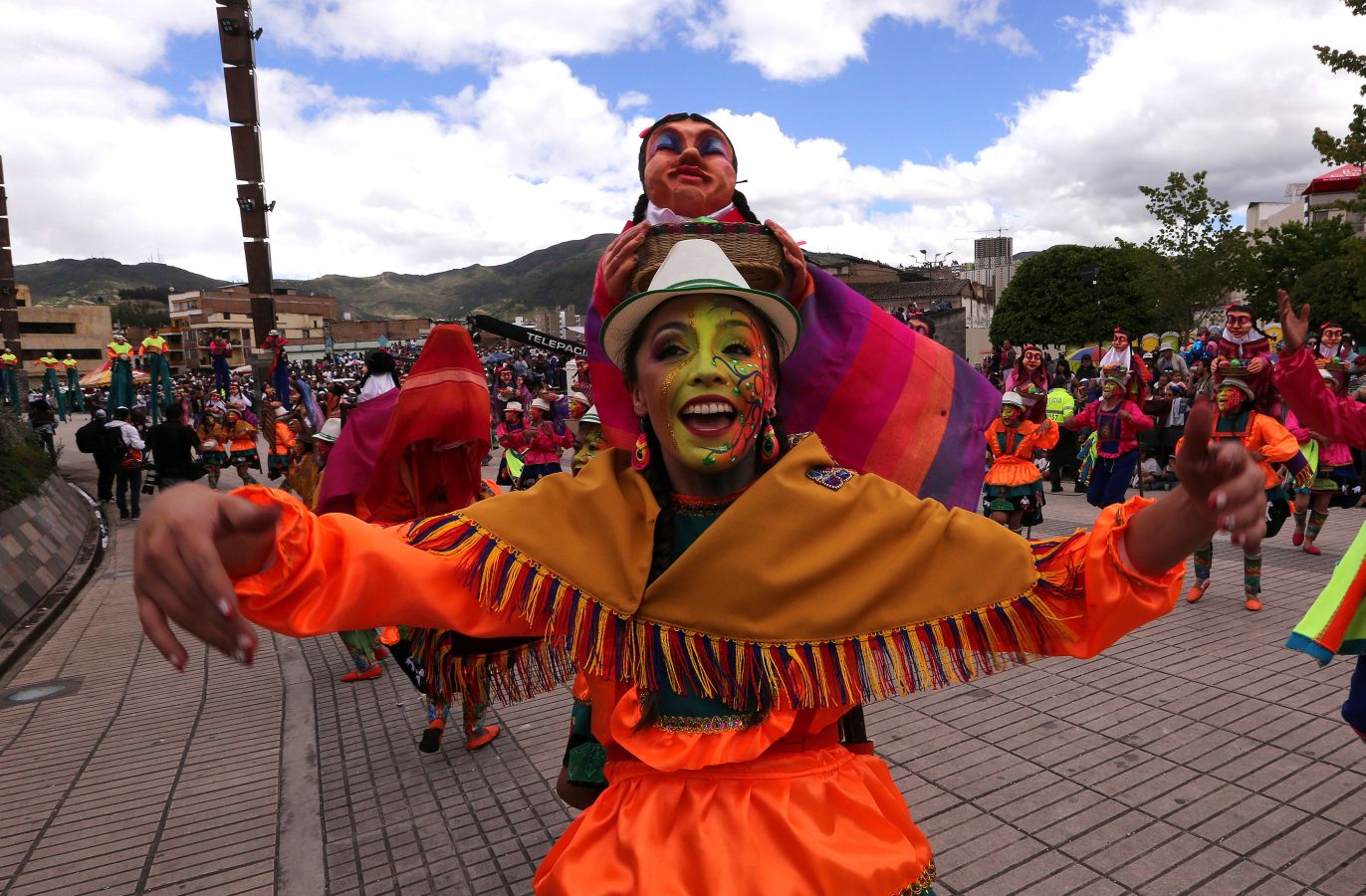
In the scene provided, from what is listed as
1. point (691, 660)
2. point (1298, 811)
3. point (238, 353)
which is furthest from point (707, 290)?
point (238, 353)

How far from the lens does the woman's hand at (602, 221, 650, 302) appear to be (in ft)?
6.77

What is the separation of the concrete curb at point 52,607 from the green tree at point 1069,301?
33091 millimetres

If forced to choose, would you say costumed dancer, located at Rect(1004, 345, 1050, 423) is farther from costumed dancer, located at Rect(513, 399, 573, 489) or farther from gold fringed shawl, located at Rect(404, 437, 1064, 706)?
gold fringed shawl, located at Rect(404, 437, 1064, 706)

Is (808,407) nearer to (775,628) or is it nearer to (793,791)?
(775,628)

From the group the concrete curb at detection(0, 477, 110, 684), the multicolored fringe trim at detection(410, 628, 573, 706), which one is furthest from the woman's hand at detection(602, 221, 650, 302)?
the concrete curb at detection(0, 477, 110, 684)

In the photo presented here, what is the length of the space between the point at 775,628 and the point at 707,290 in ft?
2.46

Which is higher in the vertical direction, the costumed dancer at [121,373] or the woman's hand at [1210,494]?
the woman's hand at [1210,494]

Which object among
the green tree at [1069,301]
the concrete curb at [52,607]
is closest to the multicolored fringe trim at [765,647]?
the concrete curb at [52,607]

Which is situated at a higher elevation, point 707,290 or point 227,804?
point 707,290

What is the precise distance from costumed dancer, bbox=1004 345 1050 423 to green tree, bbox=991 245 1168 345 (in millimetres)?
28654

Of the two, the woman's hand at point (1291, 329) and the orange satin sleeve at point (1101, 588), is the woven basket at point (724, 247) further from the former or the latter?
the woman's hand at point (1291, 329)

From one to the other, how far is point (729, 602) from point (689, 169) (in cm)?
127

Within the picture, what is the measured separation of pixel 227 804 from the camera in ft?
14.3

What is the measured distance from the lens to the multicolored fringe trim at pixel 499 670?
7.16 feet
